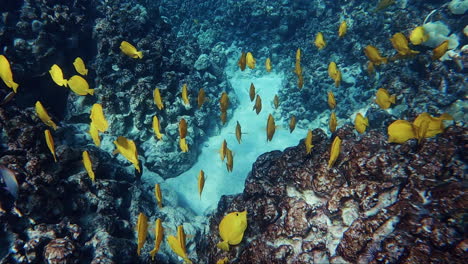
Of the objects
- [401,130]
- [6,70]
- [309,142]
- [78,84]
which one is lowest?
[309,142]

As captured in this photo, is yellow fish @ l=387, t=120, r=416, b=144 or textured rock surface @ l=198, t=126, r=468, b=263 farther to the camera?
yellow fish @ l=387, t=120, r=416, b=144

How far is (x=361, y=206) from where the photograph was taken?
13.7ft

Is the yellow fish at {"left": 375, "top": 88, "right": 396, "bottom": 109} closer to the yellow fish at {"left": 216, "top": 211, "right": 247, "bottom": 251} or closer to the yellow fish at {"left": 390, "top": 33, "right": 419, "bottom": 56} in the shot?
the yellow fish at {"left": 390, "top": 33, "right": 419, "bottom": 56}

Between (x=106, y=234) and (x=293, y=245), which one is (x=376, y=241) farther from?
(x=106, y=234)

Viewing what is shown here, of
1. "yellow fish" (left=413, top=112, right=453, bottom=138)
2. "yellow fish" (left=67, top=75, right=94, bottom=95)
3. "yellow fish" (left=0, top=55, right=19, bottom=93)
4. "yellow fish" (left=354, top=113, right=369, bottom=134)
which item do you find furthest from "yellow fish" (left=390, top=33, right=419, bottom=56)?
"yellow fish" (left=0, top=55, right=19, bottom=93)

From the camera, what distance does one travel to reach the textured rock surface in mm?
3143

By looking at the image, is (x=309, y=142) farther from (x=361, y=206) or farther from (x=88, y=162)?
(x=88, y=162)

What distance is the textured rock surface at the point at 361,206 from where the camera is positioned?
3.14 metres

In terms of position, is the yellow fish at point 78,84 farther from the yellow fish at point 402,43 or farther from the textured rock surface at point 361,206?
the yellow fish at point 402,43

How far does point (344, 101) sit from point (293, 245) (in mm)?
7688

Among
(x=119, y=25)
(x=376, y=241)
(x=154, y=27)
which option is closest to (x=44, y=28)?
(x=119, y=25)

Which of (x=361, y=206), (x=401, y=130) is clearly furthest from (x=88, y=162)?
(x=401, y=130)

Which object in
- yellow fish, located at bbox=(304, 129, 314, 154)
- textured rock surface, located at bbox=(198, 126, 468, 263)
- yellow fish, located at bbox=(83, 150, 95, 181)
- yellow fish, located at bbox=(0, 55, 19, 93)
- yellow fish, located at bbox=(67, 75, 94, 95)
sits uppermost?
yellow fish, located at bbox=(0, 55, 19, 93)

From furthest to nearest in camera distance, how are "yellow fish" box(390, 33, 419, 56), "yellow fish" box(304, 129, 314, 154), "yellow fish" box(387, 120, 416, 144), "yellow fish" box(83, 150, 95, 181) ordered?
1. "yellow fish" box(390, 33, 419, 56)
2. "yellow fish" box(304, 129, 314, 154)
3. "yellow fish" box(83, 150, 95, 181)
4. "yellow fish" box(387, 120, 416, 144)
